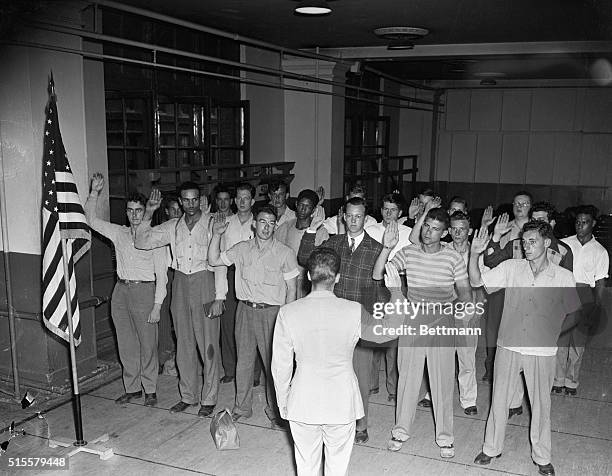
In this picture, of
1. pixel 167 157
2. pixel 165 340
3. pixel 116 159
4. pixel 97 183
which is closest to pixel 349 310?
pixel 97 183

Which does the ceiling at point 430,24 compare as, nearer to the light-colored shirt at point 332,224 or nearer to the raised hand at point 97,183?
the raised hand at point 97,183

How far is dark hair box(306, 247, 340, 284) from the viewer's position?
3.41 m

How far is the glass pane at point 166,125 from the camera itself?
7.59m

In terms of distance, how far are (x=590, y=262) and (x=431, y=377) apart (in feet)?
6.96

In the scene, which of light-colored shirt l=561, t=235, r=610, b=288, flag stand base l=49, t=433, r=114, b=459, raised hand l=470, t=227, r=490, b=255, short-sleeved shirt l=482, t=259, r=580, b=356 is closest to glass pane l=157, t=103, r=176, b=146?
flag stand base l=49, t=433, r=114, b=459

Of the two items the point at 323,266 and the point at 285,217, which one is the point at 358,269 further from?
the point at 285,217

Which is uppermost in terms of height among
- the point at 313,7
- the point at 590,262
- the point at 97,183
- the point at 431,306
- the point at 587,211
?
the point at 313,7

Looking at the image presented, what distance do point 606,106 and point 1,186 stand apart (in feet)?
47.7

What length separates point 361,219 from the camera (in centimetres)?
468

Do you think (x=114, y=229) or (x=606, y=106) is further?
(x=606, y=106)

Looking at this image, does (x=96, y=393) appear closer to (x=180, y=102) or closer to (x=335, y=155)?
(x=180, y=102)

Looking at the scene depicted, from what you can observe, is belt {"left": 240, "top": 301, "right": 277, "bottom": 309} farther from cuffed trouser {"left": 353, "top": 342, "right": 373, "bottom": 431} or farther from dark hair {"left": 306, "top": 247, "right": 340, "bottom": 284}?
dark hair {"left": 306, "top": 247, "right": 340, "bottom": 284}

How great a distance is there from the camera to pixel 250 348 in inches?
197

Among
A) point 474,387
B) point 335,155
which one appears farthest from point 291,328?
point 335,155
